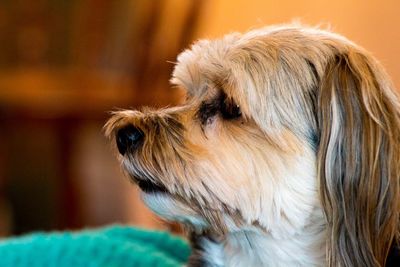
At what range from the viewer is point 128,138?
104 centimetres

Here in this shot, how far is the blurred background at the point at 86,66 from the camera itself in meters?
2.37

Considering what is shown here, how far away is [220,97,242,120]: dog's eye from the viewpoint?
105cm

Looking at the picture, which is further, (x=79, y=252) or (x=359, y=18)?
Result: (x=359, y=18)

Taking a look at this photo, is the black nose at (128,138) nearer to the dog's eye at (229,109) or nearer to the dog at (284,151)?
the dog at (284,151)

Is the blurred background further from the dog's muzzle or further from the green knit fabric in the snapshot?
the dog's muzzle

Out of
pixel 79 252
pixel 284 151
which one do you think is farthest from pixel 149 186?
pixel 79 252

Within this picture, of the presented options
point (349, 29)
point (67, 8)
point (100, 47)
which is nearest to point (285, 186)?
point (349, 29)

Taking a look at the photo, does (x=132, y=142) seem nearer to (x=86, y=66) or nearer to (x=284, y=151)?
(x=284, y=151)

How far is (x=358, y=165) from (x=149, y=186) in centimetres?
28

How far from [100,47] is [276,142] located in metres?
1.75

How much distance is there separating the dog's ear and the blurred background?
2.79ft

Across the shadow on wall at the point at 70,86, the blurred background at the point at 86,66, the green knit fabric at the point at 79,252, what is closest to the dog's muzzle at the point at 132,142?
the green knit fabric at the point at 79,252

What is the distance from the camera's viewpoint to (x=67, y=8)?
316cm

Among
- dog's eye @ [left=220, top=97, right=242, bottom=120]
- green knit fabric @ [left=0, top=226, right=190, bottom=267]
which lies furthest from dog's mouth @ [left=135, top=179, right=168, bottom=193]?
green knit fabric @ [left=0, top=226, right=190, bottom=267]
